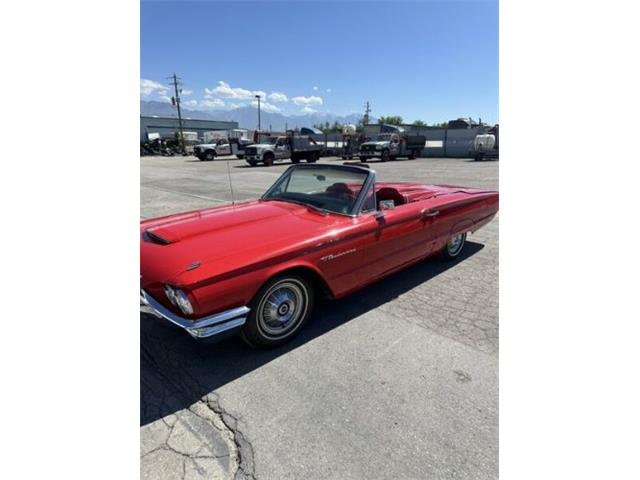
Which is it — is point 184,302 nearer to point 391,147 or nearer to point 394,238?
point 394,238

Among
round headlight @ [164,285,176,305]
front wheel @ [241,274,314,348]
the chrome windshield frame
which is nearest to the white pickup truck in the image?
the chrome windshield frame

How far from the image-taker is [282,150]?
25750 millimetres

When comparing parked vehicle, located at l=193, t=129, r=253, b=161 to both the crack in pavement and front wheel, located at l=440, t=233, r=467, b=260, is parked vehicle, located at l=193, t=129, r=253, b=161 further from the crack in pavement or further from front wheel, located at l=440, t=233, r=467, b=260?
the crack in pavement

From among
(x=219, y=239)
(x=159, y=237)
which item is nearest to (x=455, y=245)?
(x=219, y=239)

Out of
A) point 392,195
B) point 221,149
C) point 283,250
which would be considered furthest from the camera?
point 221,149

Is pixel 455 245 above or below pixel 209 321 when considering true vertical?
above

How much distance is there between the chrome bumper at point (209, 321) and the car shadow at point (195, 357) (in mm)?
432

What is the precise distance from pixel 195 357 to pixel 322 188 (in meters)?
2.06

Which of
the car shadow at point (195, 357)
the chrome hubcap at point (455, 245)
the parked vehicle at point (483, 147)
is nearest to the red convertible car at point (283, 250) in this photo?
the car shadow at point (195, 357)

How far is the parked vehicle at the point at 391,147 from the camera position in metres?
26.9

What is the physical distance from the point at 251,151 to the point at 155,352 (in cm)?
2281

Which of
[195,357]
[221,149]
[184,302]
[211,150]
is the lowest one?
[195,357]

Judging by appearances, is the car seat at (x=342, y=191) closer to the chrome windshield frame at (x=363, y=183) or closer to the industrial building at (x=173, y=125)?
the chrome windshield frame at (x=363, y=183)

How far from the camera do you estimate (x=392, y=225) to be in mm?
3377
